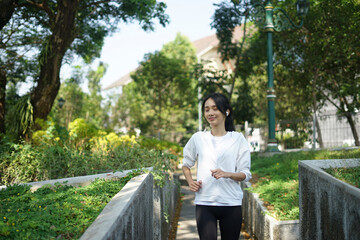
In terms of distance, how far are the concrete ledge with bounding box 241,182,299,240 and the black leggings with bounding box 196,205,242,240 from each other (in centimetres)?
218

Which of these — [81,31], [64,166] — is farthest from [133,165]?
[81,31]

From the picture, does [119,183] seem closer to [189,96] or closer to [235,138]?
[235,138]

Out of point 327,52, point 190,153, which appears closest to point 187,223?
point 190,153

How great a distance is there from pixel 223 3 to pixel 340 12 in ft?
15.0

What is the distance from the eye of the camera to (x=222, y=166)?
3.26m

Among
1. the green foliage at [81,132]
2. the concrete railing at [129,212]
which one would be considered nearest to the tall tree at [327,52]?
the green foliage at [81,132]

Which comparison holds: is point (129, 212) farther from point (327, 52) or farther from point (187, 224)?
point (327, 52)

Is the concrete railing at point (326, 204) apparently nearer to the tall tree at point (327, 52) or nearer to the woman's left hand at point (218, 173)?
the woman's left hand at point (218, 173)

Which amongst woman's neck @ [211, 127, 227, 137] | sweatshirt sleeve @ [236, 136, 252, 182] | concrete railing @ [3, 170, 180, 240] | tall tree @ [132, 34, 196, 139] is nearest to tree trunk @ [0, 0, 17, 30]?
concrete railing @ [3, 170, 180, 240]

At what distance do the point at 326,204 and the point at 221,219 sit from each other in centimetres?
114

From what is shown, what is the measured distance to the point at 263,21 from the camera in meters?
13.2

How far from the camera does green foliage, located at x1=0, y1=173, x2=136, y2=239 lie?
9.61 feet

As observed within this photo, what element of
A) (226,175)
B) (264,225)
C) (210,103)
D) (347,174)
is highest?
(210,103)

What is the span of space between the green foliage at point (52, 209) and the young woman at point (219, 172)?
96 centimetres
